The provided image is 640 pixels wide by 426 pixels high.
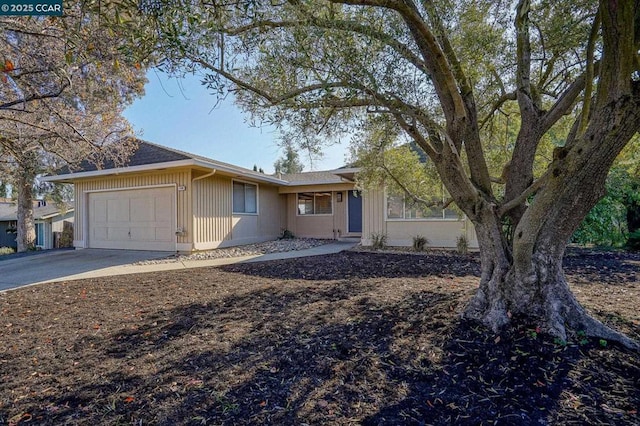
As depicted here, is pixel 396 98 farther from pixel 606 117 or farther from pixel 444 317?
pixel 444 317

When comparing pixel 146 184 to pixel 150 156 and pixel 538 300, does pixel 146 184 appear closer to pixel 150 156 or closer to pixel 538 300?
pixel 150 156

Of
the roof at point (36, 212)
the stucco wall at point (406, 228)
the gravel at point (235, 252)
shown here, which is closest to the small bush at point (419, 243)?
the stucco wall at point (406, 228)

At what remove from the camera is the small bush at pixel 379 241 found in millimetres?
10492

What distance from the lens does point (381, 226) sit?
11078mm

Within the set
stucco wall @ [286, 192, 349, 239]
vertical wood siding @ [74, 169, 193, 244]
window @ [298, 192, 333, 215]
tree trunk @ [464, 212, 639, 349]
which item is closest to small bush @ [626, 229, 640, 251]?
stucco wall @ [286, 192, 349, 239]

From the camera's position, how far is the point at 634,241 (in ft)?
31.9

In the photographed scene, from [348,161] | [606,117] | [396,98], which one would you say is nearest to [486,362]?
[606,117]

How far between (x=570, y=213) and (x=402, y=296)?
7.06ft

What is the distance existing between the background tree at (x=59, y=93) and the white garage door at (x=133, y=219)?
180cm

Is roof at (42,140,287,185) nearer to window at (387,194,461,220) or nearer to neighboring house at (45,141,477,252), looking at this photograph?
neighboring house at (45,141,477,252)

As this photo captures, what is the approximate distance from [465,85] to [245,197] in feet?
32.7

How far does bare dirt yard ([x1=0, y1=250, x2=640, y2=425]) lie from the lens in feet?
6.98

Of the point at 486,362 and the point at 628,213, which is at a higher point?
the point at 628,213

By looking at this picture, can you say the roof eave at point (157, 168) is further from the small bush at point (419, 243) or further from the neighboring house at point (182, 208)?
the small bush at point (419, 243)
